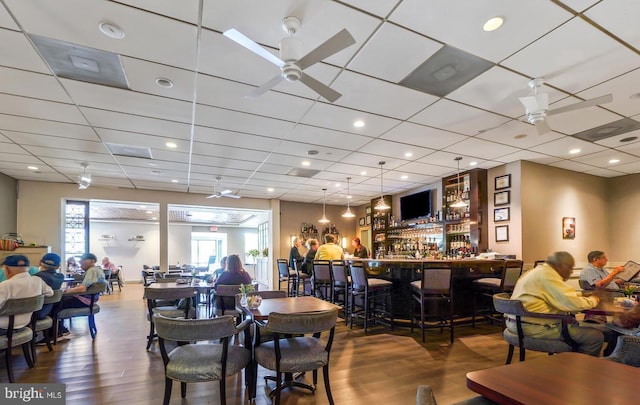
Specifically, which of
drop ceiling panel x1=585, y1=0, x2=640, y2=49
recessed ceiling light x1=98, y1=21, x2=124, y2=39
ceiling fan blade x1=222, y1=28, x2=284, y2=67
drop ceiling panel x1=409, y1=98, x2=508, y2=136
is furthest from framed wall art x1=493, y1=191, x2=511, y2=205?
recessed ceiling light x1=98, y1=21, x2=124, y2=39

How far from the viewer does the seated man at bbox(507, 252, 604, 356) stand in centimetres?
289

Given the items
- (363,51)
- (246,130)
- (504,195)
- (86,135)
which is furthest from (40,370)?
(504,195)

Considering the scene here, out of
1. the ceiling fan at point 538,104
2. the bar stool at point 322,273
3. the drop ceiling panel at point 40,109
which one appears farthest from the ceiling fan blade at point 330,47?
the bar stool at point 322,273

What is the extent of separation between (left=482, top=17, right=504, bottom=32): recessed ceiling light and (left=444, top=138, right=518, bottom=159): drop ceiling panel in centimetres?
278

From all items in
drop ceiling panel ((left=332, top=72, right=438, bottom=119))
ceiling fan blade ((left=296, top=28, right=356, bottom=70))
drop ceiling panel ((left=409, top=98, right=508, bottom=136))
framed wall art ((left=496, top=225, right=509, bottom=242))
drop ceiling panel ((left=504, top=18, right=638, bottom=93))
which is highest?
drop ceiling panel ((left=504, top=18, right=638, bottom=93))

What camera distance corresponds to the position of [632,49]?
279 centimetres

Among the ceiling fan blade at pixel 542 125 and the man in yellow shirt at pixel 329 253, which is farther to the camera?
the man in yellow shirt at pixel 329 253

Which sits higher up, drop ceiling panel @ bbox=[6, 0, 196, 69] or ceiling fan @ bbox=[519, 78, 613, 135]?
drop ceiling panel @ bbox=[6, 0, 196, 69]

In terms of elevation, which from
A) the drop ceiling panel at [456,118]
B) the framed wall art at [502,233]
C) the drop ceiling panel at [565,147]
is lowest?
the framed wall art at [502,233]

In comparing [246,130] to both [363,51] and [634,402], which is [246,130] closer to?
[363,51]

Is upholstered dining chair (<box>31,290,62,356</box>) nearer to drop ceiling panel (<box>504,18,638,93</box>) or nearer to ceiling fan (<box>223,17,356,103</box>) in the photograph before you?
ceiling fan (<box>223,17,356,103</box>)

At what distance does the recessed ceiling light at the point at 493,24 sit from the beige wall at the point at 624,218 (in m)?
7.33

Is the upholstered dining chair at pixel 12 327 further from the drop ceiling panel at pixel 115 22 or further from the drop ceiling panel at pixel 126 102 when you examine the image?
the drop ceiling panel at pixel 115 22

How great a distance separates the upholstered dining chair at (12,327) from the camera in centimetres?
331
